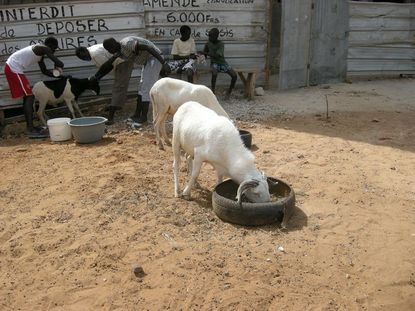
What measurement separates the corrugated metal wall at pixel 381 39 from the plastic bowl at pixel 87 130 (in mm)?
7864

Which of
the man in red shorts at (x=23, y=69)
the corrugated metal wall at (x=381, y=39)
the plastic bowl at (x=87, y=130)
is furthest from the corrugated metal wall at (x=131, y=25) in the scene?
the corrugated metal wall at (x=381, y=39)

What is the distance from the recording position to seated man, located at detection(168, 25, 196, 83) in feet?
33.6

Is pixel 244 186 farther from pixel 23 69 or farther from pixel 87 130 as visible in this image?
pixel 23 69

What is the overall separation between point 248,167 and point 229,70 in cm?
634

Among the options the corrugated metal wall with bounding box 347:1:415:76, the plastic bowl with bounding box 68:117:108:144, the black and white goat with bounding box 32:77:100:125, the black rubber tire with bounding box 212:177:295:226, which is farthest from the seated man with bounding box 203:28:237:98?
the black rubber tire with bounding box 212:177:295:226

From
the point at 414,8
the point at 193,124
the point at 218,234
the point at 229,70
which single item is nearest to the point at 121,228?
the point at 218,234

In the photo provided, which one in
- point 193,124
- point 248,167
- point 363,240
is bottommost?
point 363,240

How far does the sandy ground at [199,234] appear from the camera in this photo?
12.2 ft

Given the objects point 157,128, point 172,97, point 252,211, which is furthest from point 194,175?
point 157,128

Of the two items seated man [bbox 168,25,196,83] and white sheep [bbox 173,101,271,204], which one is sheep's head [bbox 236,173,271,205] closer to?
white sheep [bbox 173,101,271,204]

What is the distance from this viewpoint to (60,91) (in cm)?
908

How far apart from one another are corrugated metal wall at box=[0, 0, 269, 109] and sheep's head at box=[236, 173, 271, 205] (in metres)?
6.44

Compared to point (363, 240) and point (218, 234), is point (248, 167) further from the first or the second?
point (363, 240)

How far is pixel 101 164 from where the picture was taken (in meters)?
6.84
